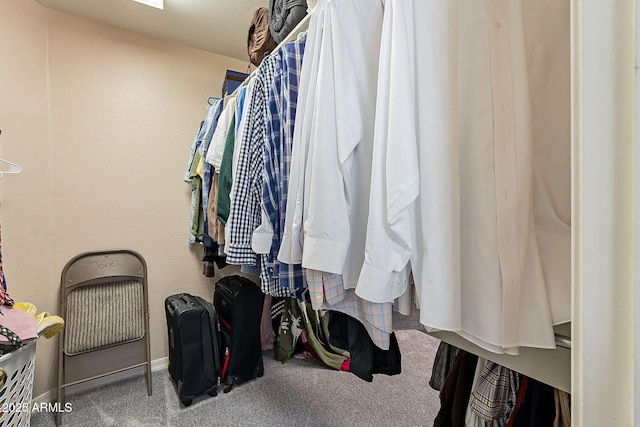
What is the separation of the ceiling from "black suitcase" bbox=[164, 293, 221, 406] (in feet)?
5.39

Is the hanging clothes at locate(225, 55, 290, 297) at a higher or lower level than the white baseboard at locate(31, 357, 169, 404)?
higher

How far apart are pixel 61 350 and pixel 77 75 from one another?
4.91 ft

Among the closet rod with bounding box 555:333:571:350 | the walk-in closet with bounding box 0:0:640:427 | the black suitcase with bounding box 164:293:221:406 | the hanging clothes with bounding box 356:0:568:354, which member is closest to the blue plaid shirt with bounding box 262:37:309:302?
the walk-in closet with bounding box 0:0:640:427

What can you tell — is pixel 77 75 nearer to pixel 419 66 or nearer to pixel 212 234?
pixel 212 234

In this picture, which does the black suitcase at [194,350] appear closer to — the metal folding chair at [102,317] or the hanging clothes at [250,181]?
the metal folding chair at [102,317]

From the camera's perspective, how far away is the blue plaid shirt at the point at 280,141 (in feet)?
2.84

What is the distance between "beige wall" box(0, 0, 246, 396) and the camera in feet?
4.78

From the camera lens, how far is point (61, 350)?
5.04 ft

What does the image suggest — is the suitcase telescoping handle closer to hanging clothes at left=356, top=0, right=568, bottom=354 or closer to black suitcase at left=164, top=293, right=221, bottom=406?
black suitcase at left=164, top=293, right=221, bottom=406

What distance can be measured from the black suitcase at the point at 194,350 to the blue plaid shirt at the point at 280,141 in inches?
36.5

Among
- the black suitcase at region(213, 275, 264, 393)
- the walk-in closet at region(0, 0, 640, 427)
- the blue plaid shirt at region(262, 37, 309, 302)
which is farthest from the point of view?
the black suitcase at region(213, 275, 264, 393)

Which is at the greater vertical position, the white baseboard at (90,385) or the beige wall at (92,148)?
the beige wall at (92,148)

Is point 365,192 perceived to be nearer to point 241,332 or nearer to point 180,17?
point 241,332

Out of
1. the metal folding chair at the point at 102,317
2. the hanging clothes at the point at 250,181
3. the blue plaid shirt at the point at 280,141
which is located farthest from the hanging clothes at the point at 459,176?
the metal folding chair at the point at 102,317
